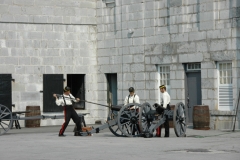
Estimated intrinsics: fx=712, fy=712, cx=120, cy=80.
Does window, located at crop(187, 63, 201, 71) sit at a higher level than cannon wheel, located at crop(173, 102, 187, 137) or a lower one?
higher

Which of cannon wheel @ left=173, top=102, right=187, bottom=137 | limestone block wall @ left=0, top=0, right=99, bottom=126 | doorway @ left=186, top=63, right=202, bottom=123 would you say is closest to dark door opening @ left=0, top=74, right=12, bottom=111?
limestone block wall @ left=0, top=0, right=99, bottom=126

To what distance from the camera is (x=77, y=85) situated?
30.2m

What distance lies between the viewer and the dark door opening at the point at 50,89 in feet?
94.2

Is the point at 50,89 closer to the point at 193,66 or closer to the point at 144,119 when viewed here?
the point at 193,66

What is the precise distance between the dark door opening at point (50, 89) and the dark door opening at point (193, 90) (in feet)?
18.7

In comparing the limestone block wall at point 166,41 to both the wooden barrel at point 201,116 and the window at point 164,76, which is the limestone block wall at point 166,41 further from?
the wooden barrel at point 201,116

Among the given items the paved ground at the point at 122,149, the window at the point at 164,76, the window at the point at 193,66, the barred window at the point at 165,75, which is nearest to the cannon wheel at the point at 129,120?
the paved ground at the point at 122,149

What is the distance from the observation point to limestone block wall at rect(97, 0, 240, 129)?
24.7 m

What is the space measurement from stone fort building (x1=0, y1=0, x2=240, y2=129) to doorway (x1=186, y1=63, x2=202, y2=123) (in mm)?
37

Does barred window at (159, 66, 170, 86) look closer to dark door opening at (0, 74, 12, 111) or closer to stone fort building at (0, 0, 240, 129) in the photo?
stone fort building at (0, 0, 240, 129)

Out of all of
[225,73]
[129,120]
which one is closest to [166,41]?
[225,73]

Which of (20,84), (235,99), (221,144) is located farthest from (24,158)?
(20,84)

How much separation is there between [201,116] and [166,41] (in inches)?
142

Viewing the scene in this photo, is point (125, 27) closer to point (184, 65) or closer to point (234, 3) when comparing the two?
point (184, 65)
